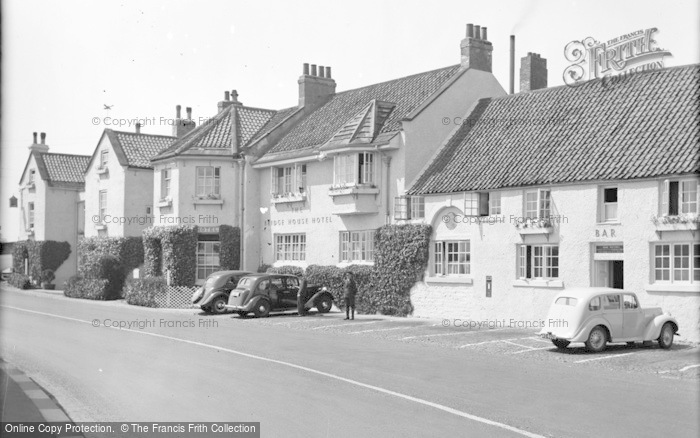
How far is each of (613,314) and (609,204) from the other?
5.12m

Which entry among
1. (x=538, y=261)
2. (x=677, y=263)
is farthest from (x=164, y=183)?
(x=677, y=263)

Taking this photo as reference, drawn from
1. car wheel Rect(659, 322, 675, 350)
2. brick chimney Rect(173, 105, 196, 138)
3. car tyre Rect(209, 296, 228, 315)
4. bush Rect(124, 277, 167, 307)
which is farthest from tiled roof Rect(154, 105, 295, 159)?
car wheel Rect(659, 322, 675, 350)

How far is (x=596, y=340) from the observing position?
1950cm

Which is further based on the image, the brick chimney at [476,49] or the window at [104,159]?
the window at [104,159]

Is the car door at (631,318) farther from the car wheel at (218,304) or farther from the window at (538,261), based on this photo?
the car wheel at (218,304)

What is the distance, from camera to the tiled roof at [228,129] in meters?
40.1

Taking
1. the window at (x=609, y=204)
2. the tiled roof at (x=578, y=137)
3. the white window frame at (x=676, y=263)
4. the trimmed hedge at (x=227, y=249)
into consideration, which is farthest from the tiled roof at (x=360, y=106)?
the white window frame at (x=676, y=263)

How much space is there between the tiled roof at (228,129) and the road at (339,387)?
18.8 m

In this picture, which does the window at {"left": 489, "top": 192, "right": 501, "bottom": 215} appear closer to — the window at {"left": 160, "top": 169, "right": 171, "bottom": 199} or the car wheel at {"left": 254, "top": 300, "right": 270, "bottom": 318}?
the car wheel at {"left": 254, "top": 300, "right": 270, "bottom": 318}

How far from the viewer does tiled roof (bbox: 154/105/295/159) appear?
132 ft

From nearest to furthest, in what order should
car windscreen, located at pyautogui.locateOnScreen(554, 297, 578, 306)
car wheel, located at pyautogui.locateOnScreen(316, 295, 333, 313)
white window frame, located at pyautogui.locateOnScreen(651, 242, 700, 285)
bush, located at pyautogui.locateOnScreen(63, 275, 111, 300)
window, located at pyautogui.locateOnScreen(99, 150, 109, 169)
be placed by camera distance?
car windscreen, located at pyautogui.locateOnScreen(554, 297, 578, 306) < white window frame, located at pyautogui.locateOnScreen(651, 242, 700, 285) < car wheel, located at pyautogui.locateOnScreen(316, 295, 333, 313) < bush, located at pyautogui.locateOnScreen(63, 275, 111, 300) < window, located at pyautogui.locateOnScreen(99, 150, 109, 169)

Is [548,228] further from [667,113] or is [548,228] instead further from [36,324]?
[36,324]

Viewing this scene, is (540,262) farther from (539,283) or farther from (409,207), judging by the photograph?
(409,207)

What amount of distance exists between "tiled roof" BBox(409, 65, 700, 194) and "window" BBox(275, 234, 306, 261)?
8.01 metres
